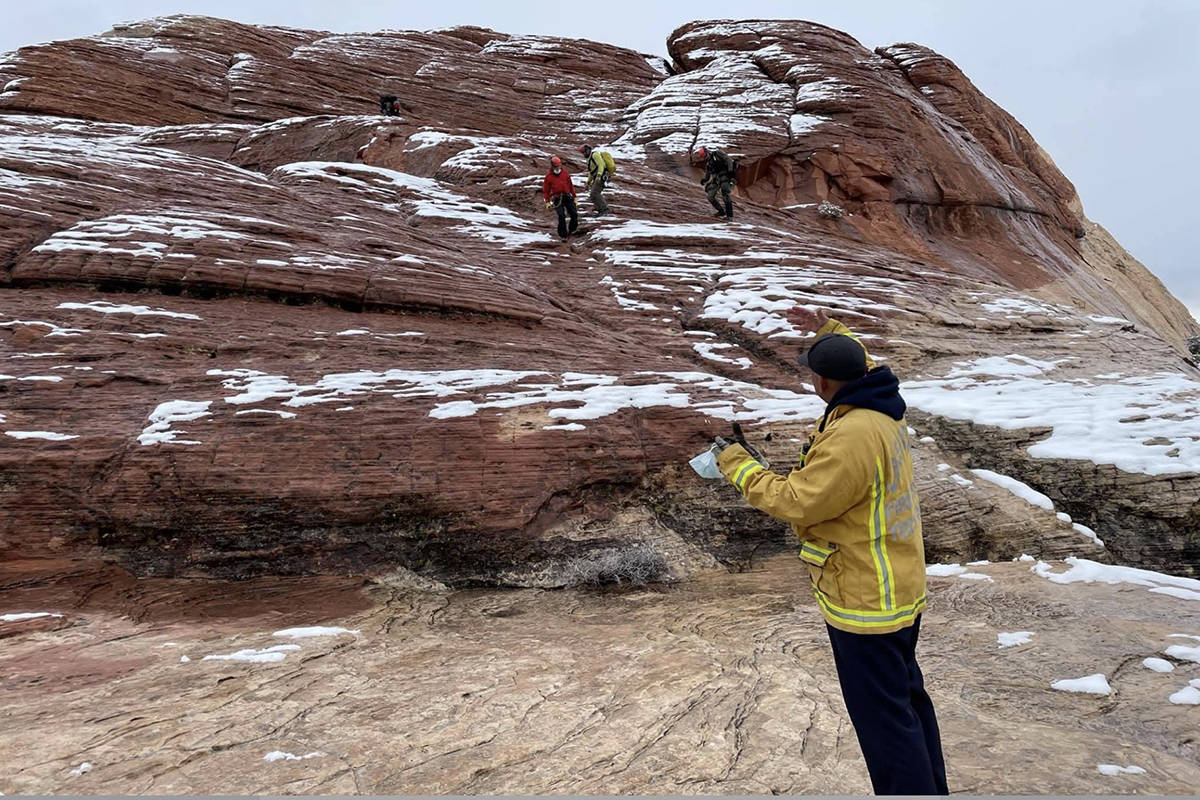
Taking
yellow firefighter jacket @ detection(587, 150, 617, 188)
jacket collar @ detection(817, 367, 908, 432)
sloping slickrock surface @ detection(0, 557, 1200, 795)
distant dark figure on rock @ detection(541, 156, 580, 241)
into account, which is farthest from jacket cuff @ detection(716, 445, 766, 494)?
yellow firefighter jacket @ detection(587, 150, 617, 188)

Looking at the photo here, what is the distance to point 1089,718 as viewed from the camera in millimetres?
4621

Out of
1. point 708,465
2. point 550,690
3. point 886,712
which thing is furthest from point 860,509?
point 550,690

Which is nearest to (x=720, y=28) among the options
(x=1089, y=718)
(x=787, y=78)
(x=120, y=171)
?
(x=787, y=78)

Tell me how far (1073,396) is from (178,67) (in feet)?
114

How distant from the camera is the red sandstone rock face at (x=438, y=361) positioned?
8125 mm

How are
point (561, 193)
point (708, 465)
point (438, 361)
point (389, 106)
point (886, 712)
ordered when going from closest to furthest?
1. point (886, 712)
2. point (708, 465)
3. point (438, 361)
4. point (561, 193)
5. point (389, 106)

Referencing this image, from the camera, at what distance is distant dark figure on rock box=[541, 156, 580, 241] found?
17.0 metres

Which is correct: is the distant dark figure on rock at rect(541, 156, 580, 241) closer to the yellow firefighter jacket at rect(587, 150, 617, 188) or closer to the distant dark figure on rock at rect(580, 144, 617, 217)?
the distant dark figure on rock at rect(580, 144, 617, 217)

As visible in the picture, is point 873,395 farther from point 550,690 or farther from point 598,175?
point 598,175

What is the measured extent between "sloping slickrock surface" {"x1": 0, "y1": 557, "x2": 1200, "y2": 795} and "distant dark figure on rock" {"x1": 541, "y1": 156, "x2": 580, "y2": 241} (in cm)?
1159

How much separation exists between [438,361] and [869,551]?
8115mm

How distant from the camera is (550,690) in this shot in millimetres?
5254

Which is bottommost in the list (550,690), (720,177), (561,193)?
(550,690)

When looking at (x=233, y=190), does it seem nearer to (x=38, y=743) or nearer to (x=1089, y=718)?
(x=38, y=743)
